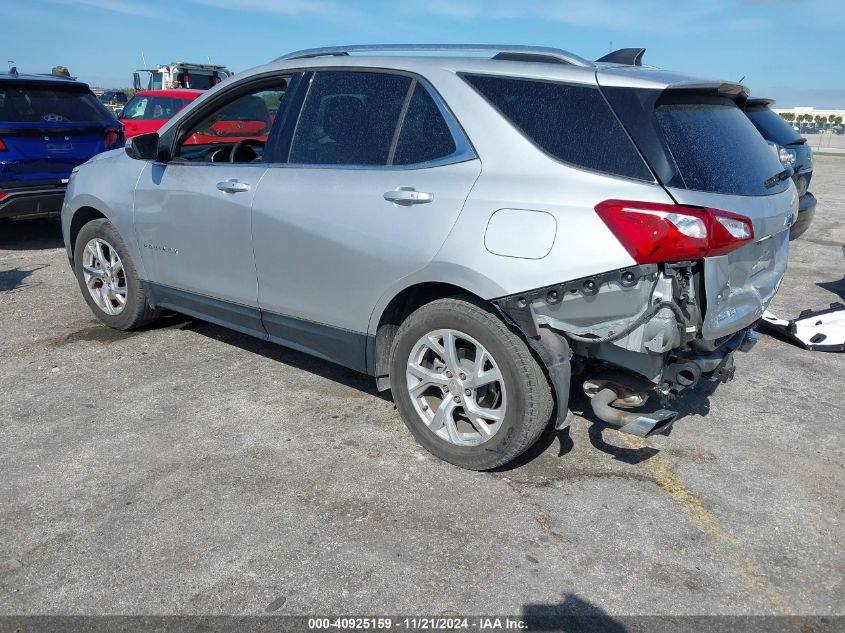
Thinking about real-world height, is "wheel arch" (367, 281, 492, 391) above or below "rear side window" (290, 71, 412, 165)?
below

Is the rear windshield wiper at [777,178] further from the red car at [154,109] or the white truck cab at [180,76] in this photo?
the white truck cab at [180,76]

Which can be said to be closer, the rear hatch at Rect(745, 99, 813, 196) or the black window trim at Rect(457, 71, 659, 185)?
the black window trim at Rect(457, 71, 659, 185)

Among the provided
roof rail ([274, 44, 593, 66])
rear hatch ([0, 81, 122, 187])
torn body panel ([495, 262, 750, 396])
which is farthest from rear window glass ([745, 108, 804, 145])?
rear hatch ([0, 81, 122, 187])

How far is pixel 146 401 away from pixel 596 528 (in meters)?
2.66

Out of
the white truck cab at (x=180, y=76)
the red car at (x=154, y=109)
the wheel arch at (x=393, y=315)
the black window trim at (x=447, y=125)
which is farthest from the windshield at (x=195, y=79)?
the wheel arch at (x=393, y=315)

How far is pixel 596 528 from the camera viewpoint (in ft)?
10.3

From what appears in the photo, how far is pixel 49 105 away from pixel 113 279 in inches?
157

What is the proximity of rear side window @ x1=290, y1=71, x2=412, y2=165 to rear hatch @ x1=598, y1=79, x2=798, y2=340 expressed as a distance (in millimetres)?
1082

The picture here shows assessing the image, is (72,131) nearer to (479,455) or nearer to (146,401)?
(146,401)

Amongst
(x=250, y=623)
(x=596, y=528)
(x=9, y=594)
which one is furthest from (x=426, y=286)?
(x=9, y=594)

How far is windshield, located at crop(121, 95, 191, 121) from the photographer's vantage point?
1366 centimetres

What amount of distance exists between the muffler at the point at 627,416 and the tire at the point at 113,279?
129 inches

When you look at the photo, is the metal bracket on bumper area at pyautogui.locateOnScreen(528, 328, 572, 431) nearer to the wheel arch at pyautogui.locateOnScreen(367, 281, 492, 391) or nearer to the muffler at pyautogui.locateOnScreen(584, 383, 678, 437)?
the muffler at pyautogui.locateOnScreen(584, 383, 678, 437)

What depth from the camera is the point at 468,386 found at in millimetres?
3459
